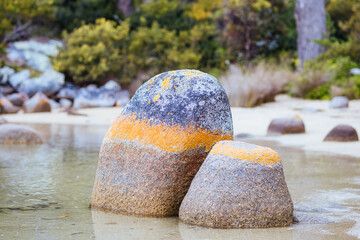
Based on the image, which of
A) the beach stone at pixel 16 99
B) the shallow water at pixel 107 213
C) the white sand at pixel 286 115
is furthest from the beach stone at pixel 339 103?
the beach stone at pixel 16 99

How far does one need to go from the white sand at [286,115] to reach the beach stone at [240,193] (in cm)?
423

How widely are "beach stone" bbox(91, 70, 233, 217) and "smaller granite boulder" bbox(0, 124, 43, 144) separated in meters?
5.43

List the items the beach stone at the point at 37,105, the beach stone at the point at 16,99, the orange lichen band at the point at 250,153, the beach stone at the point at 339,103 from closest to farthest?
the orange lichen band at the point at 250,153
the beach stone at the point at 339,103
the beach stone at the point at 37,105
the beach stone at the point at 16,99

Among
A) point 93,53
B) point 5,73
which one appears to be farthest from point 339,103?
point 5,73

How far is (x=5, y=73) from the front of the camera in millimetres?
20062

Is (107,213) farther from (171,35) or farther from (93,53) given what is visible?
(171,35)

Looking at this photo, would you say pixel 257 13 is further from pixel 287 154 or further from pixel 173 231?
pixel 173 231

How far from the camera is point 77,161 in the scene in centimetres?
780

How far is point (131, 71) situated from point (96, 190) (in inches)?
651

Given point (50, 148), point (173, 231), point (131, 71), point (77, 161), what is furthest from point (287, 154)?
point (131, 71)

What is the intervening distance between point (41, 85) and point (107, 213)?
15.7 m

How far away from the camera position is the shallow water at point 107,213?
3977mm

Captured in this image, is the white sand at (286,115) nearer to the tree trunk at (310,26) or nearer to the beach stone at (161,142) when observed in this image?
the tree trunk at (310,26)

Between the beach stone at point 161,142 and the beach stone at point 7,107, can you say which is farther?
the beach stone at point 7,107
